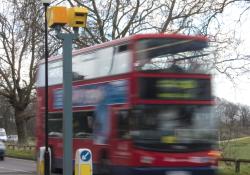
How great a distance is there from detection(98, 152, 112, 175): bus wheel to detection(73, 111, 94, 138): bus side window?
1.16 metres

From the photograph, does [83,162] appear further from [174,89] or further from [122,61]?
[122,61]

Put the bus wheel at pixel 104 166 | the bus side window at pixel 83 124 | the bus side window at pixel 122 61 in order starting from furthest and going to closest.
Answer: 1. the bus side window at pixel 83 124
2. the bus wheel at pixel 104 166
3. the bus side window at pixel 122 61

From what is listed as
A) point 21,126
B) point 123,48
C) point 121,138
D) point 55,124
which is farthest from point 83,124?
point 21,126

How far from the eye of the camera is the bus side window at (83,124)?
63.2 ft

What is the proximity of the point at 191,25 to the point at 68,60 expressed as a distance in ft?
65.7

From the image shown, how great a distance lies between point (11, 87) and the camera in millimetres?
55438

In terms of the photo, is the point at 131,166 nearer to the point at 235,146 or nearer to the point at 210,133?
the point at 210,133

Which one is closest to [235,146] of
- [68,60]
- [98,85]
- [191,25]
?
[191,25]

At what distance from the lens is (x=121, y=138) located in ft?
55.6

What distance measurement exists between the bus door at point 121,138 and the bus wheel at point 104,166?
0.50 meters

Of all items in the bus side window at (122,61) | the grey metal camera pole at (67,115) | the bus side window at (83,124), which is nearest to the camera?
the grey metal camera pole at (67,115)

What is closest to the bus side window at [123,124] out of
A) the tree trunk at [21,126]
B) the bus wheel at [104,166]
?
the bus wheel at [104,166]

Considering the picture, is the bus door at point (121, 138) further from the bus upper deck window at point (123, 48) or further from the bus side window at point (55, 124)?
the bus side window at point (55, 124)

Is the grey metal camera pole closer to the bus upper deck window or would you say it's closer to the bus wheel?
the bus upper deck window
